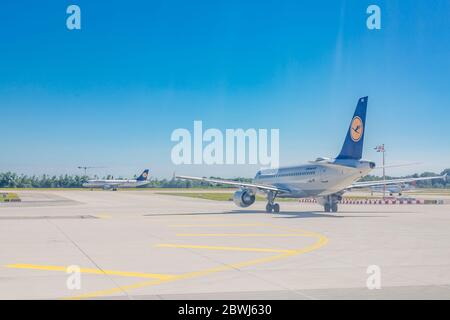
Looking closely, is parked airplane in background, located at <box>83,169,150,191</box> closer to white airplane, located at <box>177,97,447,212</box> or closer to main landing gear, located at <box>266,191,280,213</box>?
white airplane, located at <box>177,97,447,212</box>

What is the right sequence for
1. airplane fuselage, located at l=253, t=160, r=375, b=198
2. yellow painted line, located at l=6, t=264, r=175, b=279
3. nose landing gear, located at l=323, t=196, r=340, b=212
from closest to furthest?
yellow painted line, located at l=6, t=264, r=175, b=279
airplane fuselage, located at l=253, t=160, r=375, b=198
nose landing gear, located at l=323, t=196, r=340, b=212

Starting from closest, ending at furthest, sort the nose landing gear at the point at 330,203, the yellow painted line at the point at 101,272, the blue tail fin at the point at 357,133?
the yellow painted line at the point at 101,272, the blue tail fin at the point at 357,133, the nose landing gear at the point at 330,203

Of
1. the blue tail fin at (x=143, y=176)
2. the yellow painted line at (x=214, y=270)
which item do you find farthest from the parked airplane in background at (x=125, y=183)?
the yellow painted line at (x=214, y=270)

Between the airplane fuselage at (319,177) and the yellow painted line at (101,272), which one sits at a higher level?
the airplane fuselage at (319,177)

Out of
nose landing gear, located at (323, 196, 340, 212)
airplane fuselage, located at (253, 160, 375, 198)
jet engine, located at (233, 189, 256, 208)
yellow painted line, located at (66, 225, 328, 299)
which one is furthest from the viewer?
jet engine, located at (233, 189, 256, 208)

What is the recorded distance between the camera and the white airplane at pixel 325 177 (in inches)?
1398

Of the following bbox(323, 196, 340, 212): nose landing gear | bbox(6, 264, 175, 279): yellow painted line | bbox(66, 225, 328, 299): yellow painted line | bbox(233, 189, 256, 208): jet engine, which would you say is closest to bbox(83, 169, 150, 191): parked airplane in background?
bbox(233, 189, 256, 208): jet engine

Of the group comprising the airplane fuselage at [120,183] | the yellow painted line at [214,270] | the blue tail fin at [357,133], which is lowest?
the airplane fuselage at [120,183]

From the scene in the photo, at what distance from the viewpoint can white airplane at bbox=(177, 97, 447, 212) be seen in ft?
116

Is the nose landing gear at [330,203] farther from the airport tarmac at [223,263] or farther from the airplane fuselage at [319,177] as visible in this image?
the airport tarmac at [223,263]

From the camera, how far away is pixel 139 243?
1942 centimetres
